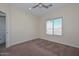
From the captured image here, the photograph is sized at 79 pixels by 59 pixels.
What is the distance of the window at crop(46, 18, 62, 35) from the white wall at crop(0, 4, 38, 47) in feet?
3.65

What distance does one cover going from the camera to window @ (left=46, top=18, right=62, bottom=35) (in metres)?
5.70

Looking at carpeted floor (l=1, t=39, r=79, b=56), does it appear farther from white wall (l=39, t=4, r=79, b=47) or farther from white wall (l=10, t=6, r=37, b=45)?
white wall (l=10, t=6, r=37, b=45)

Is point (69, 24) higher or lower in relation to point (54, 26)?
higher

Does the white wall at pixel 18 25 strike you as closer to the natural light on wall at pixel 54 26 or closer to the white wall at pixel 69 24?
the natural light on wall at pixel 54 26

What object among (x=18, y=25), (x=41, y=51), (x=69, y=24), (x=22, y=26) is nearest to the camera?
(x=41, y=51)

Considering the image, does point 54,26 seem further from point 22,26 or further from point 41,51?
point 41,51

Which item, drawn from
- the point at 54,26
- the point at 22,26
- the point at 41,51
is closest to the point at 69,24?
the point at 54,26

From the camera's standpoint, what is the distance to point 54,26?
6.18 m

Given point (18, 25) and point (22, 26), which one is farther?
point (22, 26)

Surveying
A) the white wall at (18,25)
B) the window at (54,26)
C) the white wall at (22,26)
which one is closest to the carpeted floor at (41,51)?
the white wall at (18,25)

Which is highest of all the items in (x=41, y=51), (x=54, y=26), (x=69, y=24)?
(x=69, y=24)

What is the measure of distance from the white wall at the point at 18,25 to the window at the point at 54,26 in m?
1.11

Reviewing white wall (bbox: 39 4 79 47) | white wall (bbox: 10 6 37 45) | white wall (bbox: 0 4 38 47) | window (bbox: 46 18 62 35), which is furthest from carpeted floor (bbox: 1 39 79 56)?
window (bbox: 46 18 62 35)

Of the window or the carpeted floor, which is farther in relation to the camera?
the window
